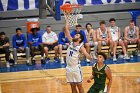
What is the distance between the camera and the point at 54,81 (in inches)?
432

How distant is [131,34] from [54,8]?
5.21m

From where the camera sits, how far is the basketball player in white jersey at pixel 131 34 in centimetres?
1345

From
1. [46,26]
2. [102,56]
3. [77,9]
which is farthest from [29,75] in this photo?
[102,56]

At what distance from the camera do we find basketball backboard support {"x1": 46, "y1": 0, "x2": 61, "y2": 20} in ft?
28.7

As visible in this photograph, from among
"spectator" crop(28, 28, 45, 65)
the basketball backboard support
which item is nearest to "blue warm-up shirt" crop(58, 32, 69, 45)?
"spectator" crop(28, 28, 45, 65)

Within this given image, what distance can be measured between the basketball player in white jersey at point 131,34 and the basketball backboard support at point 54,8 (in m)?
4.76

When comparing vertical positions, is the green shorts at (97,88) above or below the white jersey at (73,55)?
below

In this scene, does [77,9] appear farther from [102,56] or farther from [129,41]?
[102,56]

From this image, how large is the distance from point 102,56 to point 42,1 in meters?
Answer: 2.73

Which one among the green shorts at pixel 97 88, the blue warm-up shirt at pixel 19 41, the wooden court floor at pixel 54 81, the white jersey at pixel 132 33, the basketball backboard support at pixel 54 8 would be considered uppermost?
the basketball backboard support at pixel 54 8

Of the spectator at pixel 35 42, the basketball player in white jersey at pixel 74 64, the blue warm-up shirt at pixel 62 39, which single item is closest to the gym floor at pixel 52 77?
the spectator at pixel 35 42

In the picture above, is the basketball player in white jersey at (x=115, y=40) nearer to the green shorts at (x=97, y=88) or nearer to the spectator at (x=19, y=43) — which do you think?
the spectator at (x=19, y=43)

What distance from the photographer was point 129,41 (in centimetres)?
1358

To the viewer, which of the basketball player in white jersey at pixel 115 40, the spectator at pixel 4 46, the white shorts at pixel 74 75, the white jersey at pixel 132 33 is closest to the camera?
the white shorts at pixel 74 75
